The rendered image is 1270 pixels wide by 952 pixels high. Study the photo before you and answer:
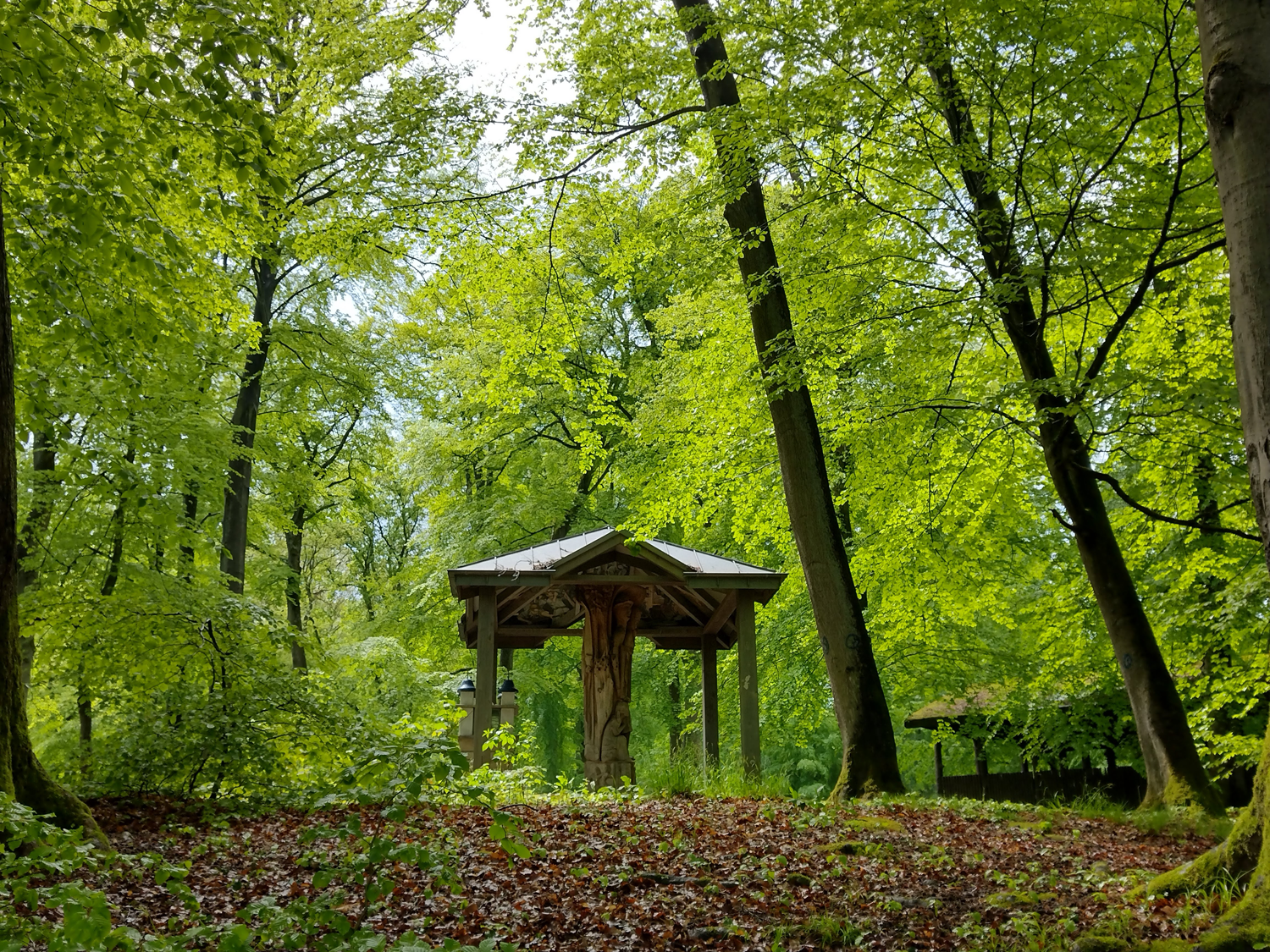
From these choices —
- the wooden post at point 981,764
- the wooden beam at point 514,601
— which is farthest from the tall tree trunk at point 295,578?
the wooden post at point 981,764

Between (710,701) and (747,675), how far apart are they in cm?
129

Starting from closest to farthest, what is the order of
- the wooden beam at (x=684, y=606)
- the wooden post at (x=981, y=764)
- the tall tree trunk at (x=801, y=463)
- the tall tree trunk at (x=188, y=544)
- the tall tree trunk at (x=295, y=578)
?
the tall tree trunk at (x=801, y=463) → the tall tree trunk at (x=188, y=544) → the wooden beam at (x=684, y=606) → the tall tree trunk at (x=295, y=578) → the wooden post at (x=981, y=764)

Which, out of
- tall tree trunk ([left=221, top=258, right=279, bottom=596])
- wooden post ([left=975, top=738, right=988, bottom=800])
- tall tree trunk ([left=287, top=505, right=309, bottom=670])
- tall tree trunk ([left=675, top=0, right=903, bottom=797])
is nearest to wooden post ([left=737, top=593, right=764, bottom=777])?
tall tree trunk ([left=675, top=0, right=903, bottom=797])

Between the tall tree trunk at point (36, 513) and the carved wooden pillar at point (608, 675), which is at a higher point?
the tall tree trunk at point (36, 513)

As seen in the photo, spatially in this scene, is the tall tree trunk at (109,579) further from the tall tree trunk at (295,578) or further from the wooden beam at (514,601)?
the tall tree trunk at (295,578)

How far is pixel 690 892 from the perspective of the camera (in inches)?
188

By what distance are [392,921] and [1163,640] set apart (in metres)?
11.8

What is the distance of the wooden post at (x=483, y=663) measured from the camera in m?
10.2

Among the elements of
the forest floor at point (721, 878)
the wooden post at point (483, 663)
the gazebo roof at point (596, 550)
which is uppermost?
the gazebo roof at point (596, 550)

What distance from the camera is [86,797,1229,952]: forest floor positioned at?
13.6 ft

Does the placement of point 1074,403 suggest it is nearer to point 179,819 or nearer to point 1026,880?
point 1026,880

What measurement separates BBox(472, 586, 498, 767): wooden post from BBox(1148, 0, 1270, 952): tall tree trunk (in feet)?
24.8

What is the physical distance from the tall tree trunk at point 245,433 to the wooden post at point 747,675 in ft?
23.0

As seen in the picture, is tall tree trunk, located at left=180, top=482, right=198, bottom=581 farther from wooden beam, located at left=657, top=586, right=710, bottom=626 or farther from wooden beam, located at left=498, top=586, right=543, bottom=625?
wooden beam, located at left=657, top=586, right=710, bottom=626
